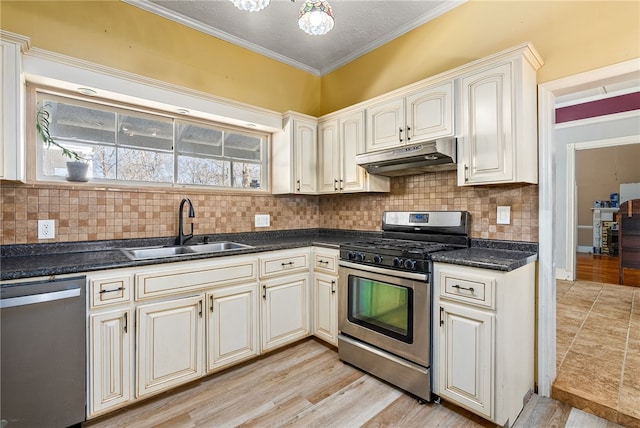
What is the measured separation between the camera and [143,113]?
241cm

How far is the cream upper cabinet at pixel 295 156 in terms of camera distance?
2.97 metres

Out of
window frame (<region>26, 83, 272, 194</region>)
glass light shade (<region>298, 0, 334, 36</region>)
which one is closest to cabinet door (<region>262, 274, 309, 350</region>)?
window frame (<region>26, 83, 272, 194</region>)

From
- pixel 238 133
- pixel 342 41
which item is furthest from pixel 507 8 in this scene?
pixel 238 133

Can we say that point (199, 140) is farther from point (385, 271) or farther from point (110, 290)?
point (385, 271)

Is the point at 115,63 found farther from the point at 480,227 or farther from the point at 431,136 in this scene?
the point at 480,227

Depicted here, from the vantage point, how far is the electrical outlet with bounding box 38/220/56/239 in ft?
6.36

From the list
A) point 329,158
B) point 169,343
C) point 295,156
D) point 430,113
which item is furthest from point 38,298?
point 430,113

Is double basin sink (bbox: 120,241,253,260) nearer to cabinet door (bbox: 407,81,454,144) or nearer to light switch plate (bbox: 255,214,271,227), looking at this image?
light switch plate (bbox: 255,214,271,227)

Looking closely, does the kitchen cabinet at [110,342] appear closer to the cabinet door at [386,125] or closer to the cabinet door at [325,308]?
the cabinet door at [325,308]

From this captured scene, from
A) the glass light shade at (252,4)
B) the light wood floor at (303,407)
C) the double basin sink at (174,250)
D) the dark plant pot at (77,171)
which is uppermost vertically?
the glass light shade at (252,4)

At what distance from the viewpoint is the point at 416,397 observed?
193cm

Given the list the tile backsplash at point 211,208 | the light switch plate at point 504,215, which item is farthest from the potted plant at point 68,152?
the light switch plate at point 504,215

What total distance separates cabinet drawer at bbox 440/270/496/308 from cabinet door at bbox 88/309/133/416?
189 cm

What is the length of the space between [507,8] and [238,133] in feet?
7.88
